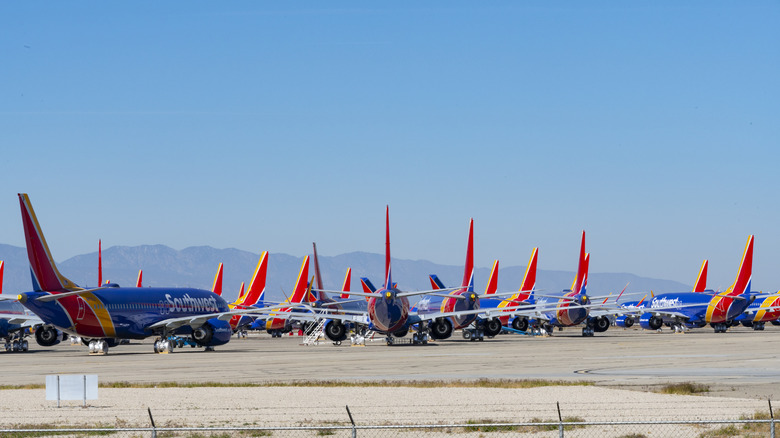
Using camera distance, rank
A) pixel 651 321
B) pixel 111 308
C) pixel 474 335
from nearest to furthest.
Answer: pixel 111 308 < pixel 474 335 < pixel 651 321

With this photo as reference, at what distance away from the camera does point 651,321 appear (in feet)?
339

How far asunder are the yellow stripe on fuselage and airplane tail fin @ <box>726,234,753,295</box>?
6280cm

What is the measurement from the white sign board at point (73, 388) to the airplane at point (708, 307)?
79475 millimetres

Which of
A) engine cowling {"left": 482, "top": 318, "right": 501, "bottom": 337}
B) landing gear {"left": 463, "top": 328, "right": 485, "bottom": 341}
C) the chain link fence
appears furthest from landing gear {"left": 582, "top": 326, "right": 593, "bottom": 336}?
the chain link fence

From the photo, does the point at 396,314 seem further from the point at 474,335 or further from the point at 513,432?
the point at 513,432

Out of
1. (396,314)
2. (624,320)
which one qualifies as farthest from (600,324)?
(396,314)

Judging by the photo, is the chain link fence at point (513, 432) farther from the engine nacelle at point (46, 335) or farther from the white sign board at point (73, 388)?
the engine nacelle at point (46, 335)

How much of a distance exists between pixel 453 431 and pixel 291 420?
390 centimetres

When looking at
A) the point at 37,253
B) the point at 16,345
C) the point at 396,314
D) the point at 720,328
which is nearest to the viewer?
the point at 37,253

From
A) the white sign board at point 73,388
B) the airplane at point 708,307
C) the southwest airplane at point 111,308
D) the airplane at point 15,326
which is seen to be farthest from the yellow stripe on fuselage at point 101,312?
the airplane at point 708,307

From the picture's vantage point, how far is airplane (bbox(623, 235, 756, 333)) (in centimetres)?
9544

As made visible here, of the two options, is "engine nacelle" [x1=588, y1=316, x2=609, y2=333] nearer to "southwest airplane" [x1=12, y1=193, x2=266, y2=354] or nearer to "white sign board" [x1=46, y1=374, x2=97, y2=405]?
"southwest airplane" [x1=12, y1=193, x2=266, y2=354]

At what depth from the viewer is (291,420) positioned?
22.4 metres

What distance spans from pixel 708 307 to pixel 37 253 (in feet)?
219
